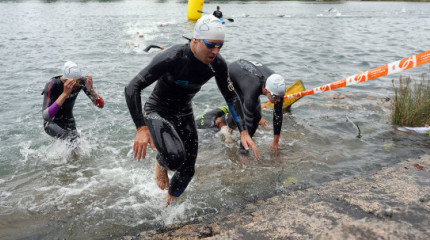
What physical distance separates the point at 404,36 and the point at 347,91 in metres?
13.8

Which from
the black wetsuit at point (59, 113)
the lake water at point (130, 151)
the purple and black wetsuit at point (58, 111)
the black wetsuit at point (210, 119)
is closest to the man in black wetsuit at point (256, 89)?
the lake water at point (130, 151)

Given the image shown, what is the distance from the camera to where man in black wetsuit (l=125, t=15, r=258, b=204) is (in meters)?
3.48

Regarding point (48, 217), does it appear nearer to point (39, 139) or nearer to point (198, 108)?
point (39, 139)

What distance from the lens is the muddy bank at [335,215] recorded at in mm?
2902

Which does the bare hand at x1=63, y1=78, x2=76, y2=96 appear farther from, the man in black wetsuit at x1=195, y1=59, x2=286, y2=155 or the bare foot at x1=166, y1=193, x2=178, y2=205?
the man in black wetsuit at x1=195, y1=59, x2=286, y2=155

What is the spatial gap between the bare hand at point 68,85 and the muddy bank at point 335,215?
9.21 ft

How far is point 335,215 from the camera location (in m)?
3.71

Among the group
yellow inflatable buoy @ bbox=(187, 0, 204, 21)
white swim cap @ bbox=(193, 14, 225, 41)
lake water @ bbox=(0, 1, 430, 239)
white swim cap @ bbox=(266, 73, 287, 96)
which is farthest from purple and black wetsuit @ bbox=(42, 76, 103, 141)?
yellow inflatable buoy @ bbox=(187, 0, 204, 21)

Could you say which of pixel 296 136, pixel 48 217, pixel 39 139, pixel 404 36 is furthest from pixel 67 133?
pixel 404 36

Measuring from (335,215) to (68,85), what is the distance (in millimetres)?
4371

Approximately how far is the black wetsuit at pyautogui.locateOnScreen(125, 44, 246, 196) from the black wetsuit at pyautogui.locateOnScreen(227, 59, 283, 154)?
1.59m

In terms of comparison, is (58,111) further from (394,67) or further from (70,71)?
(394,67)

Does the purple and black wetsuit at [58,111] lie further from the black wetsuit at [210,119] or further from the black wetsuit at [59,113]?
the black wetsuit at [210,119]

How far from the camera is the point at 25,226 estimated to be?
13.5 ft
